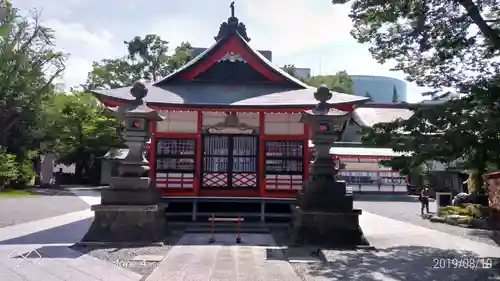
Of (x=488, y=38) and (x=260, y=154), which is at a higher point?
(x=488, y=38)

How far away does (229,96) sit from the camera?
Answer: 48.0 ft

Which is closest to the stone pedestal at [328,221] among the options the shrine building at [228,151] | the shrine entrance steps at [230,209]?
the shrine entrance steps at [230,209]

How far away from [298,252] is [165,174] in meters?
6.48

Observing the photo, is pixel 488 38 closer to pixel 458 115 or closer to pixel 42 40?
pixel 458 115

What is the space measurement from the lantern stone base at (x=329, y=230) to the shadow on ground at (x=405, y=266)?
2.64 ft

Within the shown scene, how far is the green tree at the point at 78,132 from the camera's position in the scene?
3638cm

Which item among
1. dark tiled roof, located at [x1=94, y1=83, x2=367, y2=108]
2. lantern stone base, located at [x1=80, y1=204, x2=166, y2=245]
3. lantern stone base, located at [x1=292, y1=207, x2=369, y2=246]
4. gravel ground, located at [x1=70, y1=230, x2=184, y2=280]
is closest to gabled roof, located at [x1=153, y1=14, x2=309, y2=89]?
dark tiled roof, located at [x1=94, y1=83, x2=367, y2=108]

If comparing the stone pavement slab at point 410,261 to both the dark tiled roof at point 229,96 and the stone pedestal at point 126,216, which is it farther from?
the dark tiled roof at point 229,96

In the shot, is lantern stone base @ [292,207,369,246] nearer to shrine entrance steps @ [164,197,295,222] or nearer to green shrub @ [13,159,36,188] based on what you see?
shrine entrance steps @ [164,197,295,222]

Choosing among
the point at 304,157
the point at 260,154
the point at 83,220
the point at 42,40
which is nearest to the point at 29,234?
the point at 83,220

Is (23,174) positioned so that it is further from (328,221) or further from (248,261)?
(248,261)

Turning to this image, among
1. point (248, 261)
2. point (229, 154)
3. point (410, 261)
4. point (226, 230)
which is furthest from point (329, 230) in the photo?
point (229, 154)

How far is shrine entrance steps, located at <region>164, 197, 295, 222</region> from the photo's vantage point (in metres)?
14.6

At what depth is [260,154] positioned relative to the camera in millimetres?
15094
